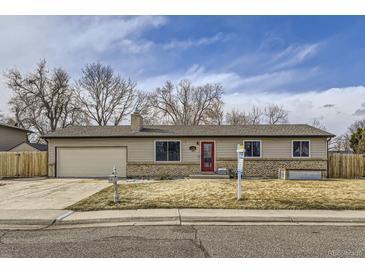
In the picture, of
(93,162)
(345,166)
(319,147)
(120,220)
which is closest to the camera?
(120,220)

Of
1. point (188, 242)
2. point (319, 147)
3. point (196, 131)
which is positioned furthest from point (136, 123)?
point (188, 242)

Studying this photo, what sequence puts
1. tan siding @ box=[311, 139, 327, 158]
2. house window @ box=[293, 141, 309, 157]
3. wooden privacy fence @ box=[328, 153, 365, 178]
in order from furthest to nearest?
wooden privacy fence @ box=[328, 153, 365, 178], house window @ box=[293, 141, 309, 157], tan siding @ box=[311, 139, 327, 158]

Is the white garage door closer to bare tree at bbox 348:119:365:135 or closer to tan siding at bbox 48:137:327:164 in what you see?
tan siding at bbox 48:137:327:164

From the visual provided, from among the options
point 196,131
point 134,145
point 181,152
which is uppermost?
point 196,131

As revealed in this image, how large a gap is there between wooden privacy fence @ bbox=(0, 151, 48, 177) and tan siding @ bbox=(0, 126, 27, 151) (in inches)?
283

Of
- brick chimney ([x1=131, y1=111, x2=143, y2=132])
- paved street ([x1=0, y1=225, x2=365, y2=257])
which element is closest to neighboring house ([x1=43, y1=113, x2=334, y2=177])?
brick chimney ([x1=131, y1=111, x2=143, y2=132])

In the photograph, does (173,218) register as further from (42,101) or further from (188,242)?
(42,101)

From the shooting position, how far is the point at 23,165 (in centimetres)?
1758

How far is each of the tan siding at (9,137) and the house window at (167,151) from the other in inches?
619

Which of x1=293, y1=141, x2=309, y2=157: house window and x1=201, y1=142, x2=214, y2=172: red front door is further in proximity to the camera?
x1=201, y1=142, x2=214, y2=172: red front door

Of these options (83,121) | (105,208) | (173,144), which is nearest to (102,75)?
(83,121)

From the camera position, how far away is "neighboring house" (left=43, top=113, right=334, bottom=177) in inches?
659

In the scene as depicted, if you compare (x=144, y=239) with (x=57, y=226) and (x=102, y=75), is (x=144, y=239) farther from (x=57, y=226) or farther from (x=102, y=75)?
(x=102, y=75)

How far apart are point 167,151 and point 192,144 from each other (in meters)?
1.69
